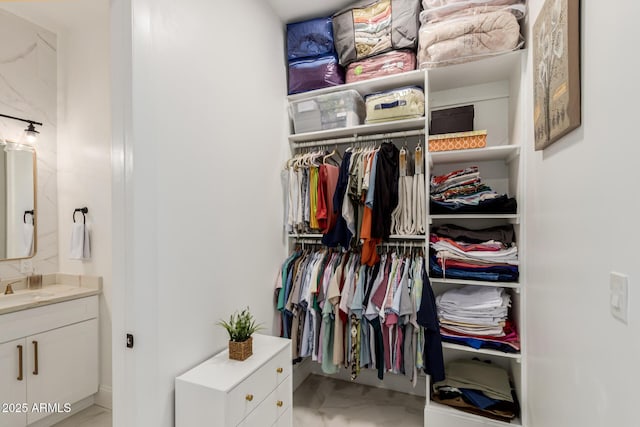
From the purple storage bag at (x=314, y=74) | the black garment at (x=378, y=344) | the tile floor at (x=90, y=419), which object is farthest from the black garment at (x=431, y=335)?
the tile floor at (x=90, y=419)

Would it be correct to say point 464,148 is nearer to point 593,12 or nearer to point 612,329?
point 593,12

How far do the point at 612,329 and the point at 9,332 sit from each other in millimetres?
2951

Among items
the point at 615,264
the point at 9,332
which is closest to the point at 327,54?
the point at 615,264

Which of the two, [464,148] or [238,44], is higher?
[238,44]

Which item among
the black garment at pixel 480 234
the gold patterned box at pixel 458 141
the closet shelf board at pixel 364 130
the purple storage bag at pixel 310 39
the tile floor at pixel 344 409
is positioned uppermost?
the purple storage bag at pixel 310 39

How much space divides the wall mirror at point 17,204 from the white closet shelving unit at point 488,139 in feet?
6.83

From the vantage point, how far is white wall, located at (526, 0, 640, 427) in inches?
28.4

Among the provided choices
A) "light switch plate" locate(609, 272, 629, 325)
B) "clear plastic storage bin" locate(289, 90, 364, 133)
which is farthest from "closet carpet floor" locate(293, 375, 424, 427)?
"clear plastic storage bin" locate(289, 90, 364, 133)

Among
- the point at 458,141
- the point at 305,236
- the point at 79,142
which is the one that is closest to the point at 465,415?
the point at 305,236

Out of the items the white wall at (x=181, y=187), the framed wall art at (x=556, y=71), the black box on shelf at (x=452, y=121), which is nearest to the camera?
the framed wall art at (x=556, y=71)

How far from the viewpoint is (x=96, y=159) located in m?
2.38

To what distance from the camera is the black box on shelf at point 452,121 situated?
202 cm

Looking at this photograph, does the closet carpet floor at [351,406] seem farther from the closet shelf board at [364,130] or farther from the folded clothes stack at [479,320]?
the closet shelf board at [364,130]

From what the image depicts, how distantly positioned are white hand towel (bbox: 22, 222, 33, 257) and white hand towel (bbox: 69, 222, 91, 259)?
11.9 inches
